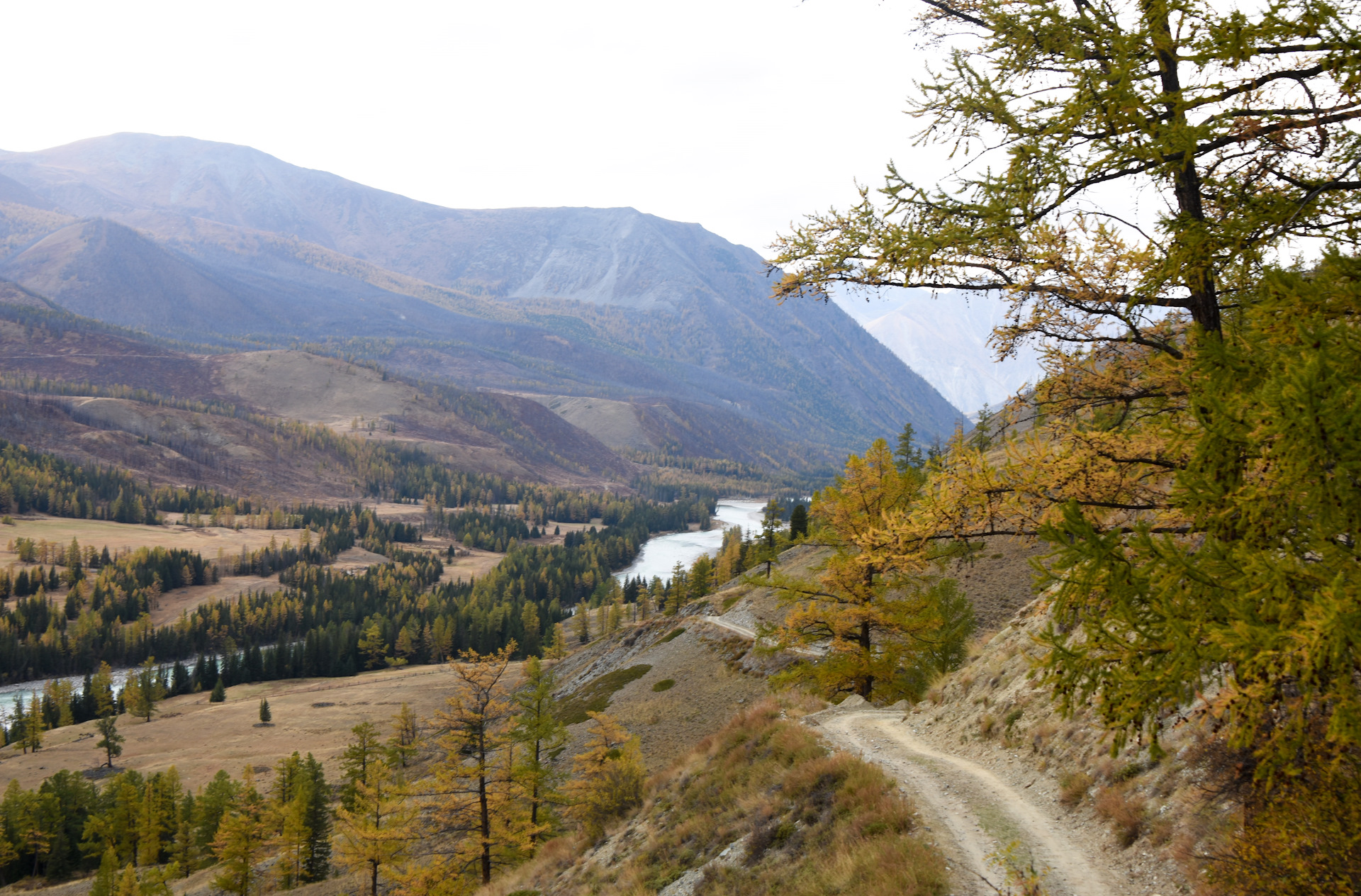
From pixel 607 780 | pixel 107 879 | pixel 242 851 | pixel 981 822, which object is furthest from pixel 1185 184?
pixel 107 879

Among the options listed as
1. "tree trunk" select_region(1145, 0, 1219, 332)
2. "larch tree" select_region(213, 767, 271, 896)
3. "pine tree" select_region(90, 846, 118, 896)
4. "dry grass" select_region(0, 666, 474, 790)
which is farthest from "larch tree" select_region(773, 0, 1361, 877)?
"dry grass" select_region(0, 666, 474, 790)

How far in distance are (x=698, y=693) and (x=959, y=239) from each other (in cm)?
4941

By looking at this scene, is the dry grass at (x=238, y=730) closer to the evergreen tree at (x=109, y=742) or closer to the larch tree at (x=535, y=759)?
the evergreen tree at (x=109, y=742)

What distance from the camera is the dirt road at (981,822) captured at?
9500mm

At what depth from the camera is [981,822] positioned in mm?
11594

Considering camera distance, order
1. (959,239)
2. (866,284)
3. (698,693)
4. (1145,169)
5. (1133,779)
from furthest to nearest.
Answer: (698,693) → (1133,779) → (866,284) → (959,239) → (1145,169)

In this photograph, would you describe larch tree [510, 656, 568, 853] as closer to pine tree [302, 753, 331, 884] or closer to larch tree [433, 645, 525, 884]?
larch tree [433, 645, 525, 884]

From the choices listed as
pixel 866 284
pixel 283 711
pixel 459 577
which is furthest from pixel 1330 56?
pixel 459 577

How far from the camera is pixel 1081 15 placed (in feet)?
25.7

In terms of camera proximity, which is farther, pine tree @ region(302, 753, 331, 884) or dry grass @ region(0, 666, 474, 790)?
dry grass @ region(0, 666, 474, 790)

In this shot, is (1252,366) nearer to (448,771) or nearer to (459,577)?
(448,771)

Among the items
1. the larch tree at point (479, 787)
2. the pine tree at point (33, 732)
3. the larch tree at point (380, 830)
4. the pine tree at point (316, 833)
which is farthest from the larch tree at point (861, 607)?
the pine tree at point (33, 732)

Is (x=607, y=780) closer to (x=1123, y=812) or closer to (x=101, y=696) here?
(x=1123, y=812)

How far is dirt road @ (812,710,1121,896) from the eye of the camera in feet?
31.2
